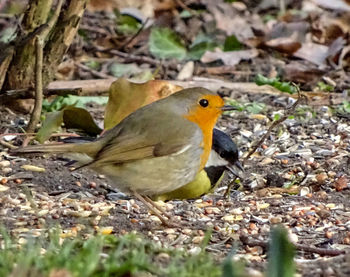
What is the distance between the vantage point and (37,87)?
18.9 ft

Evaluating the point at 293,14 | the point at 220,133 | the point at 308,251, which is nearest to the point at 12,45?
the point at 220,133

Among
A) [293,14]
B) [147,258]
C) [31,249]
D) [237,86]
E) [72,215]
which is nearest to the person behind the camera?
[31,249]

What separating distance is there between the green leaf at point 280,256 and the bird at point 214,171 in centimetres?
256

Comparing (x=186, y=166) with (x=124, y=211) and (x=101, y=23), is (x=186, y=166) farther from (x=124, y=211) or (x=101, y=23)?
(x=101, y=23)

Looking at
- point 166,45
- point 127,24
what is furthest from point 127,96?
point 127,24

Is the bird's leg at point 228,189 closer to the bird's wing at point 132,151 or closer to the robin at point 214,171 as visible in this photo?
the robin at point 214,171

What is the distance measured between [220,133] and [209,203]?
0.66 metres

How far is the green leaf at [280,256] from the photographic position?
266cm

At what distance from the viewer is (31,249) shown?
10.4 ft

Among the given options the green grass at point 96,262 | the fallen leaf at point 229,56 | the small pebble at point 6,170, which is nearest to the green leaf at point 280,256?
the green grass at point 96,262

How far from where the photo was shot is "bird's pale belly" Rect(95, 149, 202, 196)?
4742mm

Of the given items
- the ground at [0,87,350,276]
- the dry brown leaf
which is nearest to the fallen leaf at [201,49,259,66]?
the ground at [0,87,350,276]

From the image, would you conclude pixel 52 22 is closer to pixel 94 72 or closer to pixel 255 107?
pixel 94 72

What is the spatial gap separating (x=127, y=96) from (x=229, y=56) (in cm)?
251
